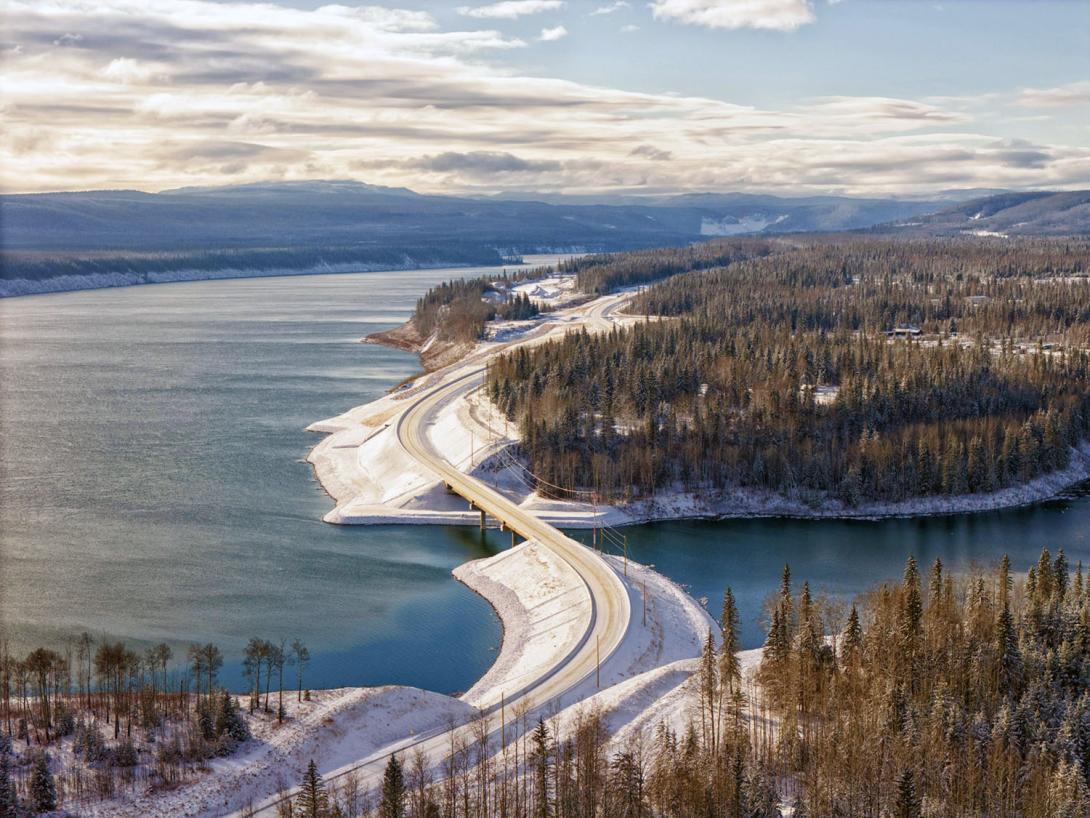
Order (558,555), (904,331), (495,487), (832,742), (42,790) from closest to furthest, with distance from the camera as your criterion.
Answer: (42,790)
(832,742)
(558,555)
(495,487)
(904,331)

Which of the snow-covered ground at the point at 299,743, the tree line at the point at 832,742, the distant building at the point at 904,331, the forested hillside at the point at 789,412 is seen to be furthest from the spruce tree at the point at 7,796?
the distant building at the point at 904,331

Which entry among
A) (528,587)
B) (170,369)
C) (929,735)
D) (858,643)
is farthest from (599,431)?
(170,369)

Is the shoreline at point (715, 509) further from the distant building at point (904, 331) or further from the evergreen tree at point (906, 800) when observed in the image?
the distant building at point (904, 331)

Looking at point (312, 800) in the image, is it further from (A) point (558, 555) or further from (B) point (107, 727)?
(A) point (558, 555)

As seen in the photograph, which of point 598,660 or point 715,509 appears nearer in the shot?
point 598,660

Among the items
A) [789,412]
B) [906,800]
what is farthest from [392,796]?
[789,412]

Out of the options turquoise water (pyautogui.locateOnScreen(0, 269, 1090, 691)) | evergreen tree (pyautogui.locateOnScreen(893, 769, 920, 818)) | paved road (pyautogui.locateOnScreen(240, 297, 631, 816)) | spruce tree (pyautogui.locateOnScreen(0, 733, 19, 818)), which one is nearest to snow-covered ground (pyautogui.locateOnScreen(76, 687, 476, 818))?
paved road (pyautogui.locateOnScreen(240, 297, 631, 816))

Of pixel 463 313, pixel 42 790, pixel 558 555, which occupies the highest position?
pixel 463 313
